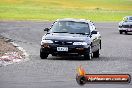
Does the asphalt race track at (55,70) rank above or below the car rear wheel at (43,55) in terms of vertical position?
above

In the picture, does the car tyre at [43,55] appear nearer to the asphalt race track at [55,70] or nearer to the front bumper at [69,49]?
the front bumper at [69,49]

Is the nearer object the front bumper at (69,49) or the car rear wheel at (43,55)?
the front bumper at (69,49)

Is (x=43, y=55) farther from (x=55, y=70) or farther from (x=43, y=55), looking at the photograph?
(x=55, y=70)

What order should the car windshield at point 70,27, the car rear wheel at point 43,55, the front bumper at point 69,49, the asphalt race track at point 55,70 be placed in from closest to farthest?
the asphalt race track at point 55,70 → the front bumper at point 69,49 → the car rear wheel at point 43,55 → the car windshield at point 70,27

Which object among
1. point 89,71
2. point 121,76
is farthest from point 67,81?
point 121,76

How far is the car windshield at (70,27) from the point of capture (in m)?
24.8

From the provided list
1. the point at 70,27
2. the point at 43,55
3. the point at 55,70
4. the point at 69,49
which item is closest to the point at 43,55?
the point at 43,55

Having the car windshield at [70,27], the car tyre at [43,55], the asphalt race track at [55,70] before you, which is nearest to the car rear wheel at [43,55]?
the car tyre at [43,55]

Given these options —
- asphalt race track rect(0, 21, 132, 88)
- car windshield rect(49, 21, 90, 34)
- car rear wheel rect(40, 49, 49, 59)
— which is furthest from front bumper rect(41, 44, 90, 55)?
car windshield rect(49, 21, 90, 34)

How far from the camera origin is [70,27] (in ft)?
81.9

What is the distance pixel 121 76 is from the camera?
10.6 m

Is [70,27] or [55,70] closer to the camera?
[55,70]

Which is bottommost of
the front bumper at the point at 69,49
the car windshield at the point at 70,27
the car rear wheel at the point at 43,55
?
the car rear wheel at the point at 43,55

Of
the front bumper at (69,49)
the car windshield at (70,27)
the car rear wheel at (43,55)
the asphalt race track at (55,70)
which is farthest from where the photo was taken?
the car windshield at (70,27)
